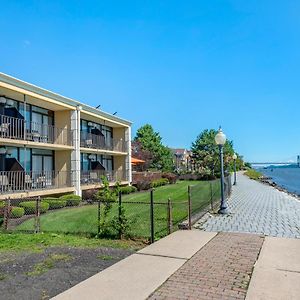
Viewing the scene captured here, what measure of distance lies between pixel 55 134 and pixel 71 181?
128 inches

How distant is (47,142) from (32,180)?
311 cm

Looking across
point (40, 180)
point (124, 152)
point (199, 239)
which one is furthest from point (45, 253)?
point (124, 152)

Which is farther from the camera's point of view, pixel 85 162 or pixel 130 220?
pixel 85 162

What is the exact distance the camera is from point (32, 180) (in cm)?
1875

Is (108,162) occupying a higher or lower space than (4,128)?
lower

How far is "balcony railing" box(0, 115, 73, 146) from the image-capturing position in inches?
675

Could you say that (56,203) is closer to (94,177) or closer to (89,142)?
(94,177)

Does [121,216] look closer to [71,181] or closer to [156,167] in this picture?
[71,181]

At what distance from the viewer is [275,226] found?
10.9 meters

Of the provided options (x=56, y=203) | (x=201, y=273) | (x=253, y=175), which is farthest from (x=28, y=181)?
(x=253, y=175)

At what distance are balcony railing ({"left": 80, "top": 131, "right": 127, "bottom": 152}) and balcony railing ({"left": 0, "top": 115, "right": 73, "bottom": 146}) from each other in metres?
2.74

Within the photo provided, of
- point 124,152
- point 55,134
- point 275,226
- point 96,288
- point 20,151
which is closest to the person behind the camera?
point 96,288

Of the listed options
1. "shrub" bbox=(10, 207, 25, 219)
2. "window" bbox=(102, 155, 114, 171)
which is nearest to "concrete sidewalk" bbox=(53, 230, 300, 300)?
"shrub" bbox=(10, 207, 25, 219)

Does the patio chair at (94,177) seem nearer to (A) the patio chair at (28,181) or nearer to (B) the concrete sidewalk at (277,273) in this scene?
(A) the patio chair at (28,181)
